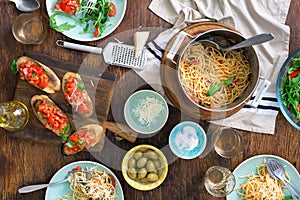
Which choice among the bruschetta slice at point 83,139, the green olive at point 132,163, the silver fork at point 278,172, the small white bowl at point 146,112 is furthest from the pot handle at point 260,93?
the bruschetta slice at point 83,139

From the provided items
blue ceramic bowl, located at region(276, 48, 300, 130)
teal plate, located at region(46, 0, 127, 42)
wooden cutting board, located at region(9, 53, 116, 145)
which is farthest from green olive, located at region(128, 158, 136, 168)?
blue ceramic bowl, located at region(276, 48, 300, 130)

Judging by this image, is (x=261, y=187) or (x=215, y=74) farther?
(x=261, y=187)

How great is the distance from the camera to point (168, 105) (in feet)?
7.45

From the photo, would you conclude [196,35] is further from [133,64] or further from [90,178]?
[90,178]

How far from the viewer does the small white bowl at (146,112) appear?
87.3 inches

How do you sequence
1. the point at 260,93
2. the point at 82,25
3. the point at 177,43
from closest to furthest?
the point at 177,43, the point at 260,93, the point at 82,25

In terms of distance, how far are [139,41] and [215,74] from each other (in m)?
0.41

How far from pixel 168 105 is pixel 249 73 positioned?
44 centimetres

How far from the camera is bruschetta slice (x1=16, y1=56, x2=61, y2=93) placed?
7.29ft

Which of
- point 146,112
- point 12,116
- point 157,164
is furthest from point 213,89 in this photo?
point 12,116

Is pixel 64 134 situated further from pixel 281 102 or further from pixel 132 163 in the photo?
pixel 281 102

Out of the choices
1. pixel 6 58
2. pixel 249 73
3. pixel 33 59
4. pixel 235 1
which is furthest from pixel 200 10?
pixel 6 58

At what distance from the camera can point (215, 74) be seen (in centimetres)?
210

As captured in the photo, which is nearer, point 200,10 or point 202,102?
point 202,102
